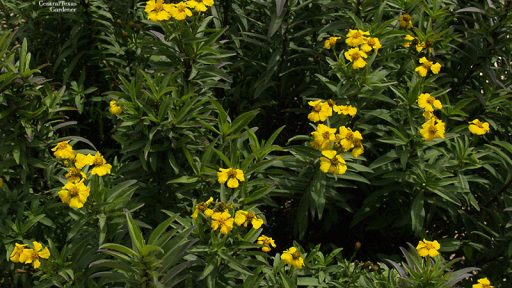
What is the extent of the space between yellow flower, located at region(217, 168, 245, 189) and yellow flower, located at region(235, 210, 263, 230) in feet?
0.45

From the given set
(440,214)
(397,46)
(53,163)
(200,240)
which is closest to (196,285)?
(200,240)

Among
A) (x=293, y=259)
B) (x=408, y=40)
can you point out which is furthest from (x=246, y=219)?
(x=408, y=40)

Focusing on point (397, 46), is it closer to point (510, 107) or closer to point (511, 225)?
point (510, 107)

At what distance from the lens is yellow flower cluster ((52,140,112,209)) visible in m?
2.38

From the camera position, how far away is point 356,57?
2.87 metres

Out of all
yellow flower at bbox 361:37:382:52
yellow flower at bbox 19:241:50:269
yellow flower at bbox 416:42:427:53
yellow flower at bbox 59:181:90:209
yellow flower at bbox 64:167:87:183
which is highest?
yellow flower at bbox 361:37:382:52

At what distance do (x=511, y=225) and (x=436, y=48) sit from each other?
110 centimetres

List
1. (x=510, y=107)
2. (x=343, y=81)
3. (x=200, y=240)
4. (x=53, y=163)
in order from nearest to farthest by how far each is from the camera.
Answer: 1. (x=200, y=240)
2. (x=53, y=163)
3. (x=343, y=81)
4. (x=510, y=107)

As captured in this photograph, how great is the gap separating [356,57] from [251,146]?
2.10 feet

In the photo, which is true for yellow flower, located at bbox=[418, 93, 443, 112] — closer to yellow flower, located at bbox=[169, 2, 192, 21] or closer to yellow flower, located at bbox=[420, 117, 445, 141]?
yellow flower, located at bbox=[420, 117, 445, 141]

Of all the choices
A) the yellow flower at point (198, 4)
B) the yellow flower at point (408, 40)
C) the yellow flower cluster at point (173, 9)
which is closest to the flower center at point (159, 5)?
the yellow flower cluster at point (173, 9)

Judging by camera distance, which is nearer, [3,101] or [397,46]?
[3,101]

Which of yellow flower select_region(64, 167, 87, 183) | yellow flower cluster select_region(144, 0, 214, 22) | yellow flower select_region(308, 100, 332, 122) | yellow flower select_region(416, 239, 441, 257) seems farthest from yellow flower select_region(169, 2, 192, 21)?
yellow flower select_region(416, 239, 441, 257)

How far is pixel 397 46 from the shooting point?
350cm
